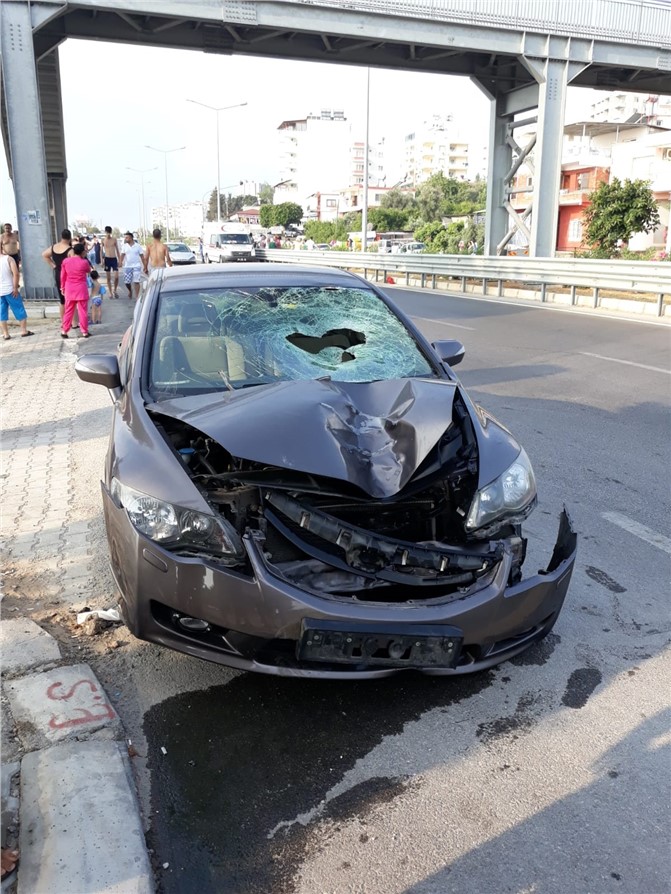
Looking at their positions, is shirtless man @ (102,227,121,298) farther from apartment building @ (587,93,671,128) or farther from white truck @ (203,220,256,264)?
apartment building @ (587,93,671,128)

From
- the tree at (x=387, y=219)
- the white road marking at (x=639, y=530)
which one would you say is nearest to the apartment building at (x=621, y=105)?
the tree at (x=387, y=219)

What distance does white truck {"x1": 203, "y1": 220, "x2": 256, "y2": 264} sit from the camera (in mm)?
37344

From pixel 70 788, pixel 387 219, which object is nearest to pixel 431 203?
Answer: pixel 387 219

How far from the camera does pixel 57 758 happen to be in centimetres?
261

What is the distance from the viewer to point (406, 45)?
19.8 metres

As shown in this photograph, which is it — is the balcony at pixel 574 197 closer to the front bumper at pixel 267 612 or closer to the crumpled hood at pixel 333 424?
the crumpled hood at pixel 333 424

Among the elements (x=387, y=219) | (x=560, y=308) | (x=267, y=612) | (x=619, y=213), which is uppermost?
(x=387, y=219)

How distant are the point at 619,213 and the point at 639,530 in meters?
21.4

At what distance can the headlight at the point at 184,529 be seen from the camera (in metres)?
2.78

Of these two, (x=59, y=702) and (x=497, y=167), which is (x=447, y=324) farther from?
(x=59, y=702)

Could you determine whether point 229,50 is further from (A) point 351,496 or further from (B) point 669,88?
(A) point 351,496

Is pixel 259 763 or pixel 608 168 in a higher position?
pixel 608 168

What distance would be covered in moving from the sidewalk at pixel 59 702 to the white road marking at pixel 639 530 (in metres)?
3.05

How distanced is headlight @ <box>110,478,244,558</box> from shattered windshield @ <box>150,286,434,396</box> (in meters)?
0.95
